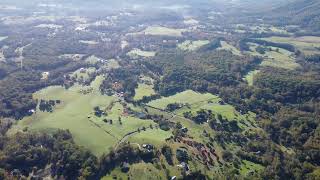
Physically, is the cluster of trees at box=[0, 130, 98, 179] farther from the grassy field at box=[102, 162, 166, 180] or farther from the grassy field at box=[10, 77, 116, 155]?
the grassy field at box=[10, 77, 116, 155]

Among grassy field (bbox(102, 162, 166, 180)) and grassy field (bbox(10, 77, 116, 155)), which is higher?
grassy field (bbox(10, 77, 116, 155))

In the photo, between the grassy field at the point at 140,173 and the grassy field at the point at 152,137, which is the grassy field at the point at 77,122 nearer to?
the grassy field at the point at 152,137

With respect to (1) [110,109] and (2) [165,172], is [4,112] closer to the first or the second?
(1) [110,109]

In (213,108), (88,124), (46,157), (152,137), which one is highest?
(213,108)

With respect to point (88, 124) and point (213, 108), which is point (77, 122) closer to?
point (88, 124)

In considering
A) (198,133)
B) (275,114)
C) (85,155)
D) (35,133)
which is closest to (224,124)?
(198,133)

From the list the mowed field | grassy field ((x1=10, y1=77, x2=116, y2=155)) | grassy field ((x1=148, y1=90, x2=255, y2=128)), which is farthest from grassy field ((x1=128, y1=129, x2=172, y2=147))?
grassy field ((x1=148, y1=90, x2=255, y2=128))

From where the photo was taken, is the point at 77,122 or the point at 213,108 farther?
the point at 213,108

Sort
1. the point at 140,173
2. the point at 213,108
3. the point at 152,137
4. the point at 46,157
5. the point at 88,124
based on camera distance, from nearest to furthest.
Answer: the point at 140,173, the point at 46,157, the point at 152,137, the point at 88,124, the point at 213,108

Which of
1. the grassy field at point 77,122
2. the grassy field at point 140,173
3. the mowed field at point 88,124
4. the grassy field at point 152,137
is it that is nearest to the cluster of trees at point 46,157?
the grassy field at point 140,173

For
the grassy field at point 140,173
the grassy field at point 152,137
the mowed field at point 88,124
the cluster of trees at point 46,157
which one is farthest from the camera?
the mowed field at point 88,124

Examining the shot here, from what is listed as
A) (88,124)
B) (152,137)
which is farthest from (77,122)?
(152,137)
